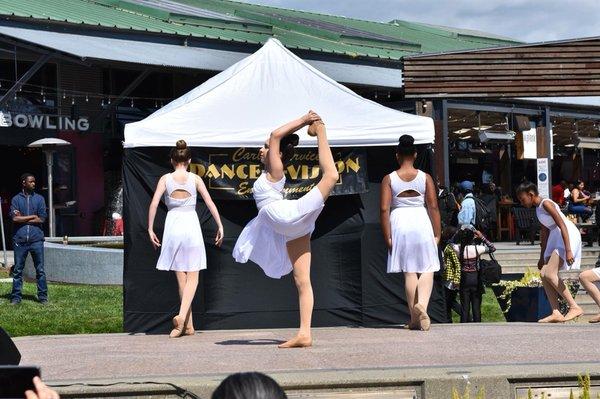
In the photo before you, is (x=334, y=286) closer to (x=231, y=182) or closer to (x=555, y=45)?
(x=231, y=182)

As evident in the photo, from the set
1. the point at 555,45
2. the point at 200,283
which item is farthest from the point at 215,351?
the point at 555,45

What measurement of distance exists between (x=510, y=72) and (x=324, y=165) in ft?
19.7

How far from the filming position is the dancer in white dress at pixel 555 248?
12945 mm

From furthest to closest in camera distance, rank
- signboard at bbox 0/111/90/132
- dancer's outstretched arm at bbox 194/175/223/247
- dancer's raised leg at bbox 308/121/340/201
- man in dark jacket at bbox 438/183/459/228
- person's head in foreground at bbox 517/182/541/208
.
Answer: signboard at bbox 0/111/90/132
man in dark jacket at bbox 438/183/459/228
person's head in foreground at bbox 517/182/541/208
dancer's outstretched arm at bbox 194/175/223/247
dancer's raised leg at bbox 308/121/340/201

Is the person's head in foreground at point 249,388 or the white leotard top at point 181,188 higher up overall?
the white leotard top at point 181,188

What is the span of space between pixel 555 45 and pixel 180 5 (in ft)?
80.8

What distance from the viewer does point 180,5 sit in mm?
38438

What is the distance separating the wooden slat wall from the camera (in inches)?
591

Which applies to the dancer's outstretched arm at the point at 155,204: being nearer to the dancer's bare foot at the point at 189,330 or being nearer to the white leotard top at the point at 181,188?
the white leotard top at the point at 181,188

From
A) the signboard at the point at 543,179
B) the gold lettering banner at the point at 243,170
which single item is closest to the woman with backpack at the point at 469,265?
the gold lettering banner at the point at 243,170

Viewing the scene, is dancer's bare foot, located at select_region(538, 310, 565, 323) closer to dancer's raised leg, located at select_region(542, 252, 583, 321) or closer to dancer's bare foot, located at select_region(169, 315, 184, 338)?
dancer's raised leg, located at select_region(542, 252, 583, 321)

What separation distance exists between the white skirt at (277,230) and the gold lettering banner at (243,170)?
1.88 metres

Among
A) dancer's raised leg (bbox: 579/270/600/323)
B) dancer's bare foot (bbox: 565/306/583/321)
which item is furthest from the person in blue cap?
dancer's raised leg (bbox: 579/270/600/323)

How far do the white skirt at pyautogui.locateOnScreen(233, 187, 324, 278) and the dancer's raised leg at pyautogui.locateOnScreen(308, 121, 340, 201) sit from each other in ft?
0.23
